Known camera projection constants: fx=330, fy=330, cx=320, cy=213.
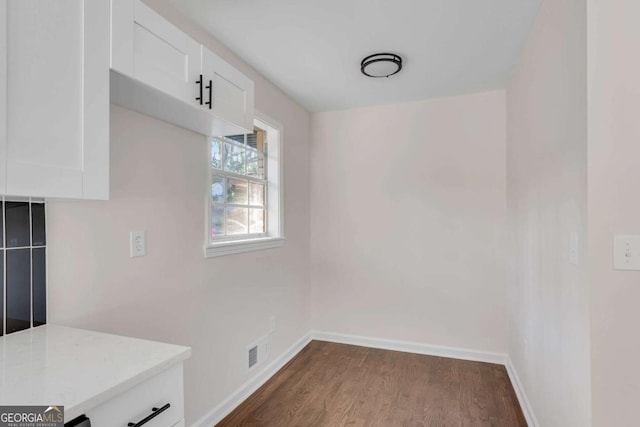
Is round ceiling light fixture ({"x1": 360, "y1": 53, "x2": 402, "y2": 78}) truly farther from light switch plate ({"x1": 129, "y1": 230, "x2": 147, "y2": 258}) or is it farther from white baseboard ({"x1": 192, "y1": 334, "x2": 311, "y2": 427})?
white baseboard ({"x1": 192, "y1": 334, "x2": 311, "y2": 427})

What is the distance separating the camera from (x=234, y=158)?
250cm

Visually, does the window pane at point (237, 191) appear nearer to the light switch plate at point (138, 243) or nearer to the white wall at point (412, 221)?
the light switch plate at point (138, 243)

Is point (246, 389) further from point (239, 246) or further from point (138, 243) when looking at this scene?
point (138, 243)

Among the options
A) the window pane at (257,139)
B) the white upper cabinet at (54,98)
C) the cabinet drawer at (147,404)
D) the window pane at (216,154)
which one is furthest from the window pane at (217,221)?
the cabinet drawer at (147,404)

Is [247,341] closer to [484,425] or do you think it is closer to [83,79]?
[484,425]

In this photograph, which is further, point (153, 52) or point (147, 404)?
point (153, 52)

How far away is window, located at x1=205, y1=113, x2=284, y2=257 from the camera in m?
2.25

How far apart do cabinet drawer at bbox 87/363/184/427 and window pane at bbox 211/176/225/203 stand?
4.56ft

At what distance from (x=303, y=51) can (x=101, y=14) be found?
4.68 ft

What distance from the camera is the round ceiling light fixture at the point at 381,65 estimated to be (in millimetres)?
2320

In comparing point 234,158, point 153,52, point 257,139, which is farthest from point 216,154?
point 153,52

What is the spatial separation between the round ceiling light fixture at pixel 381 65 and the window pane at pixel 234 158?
1126 millimetres

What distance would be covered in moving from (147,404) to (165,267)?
96 centimetres

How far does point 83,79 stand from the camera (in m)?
1.01
